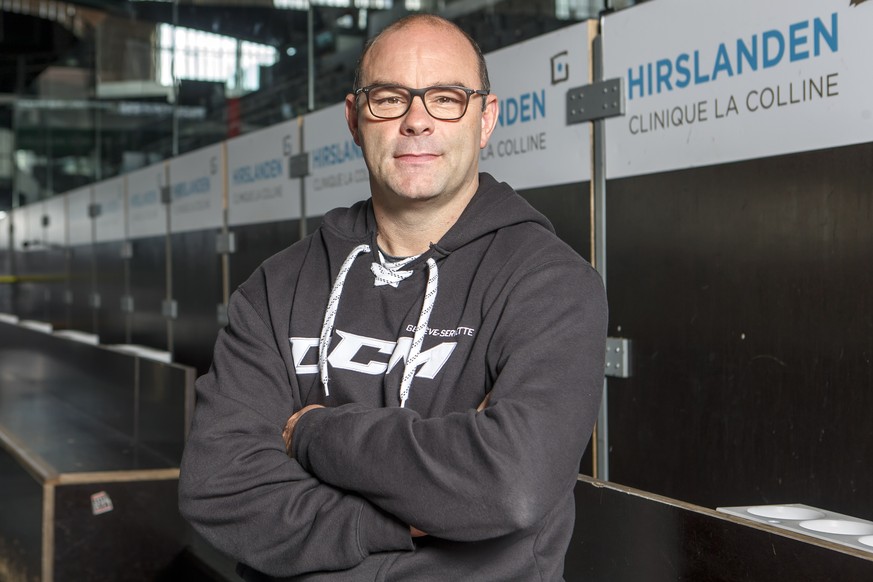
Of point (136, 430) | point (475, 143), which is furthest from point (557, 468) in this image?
point (136, 430)

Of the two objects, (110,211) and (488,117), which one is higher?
(110,211)

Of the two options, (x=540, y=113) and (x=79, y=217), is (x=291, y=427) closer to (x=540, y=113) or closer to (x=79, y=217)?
(x=540, y=113)

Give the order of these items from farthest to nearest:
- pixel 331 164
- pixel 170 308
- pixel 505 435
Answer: pixel 170 308
pixel 331 164
pixel 505 435

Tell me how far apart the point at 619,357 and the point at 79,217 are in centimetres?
642

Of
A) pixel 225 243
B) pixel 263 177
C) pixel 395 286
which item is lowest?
pixel 395 286

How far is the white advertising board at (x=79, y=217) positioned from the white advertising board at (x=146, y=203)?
1182mm

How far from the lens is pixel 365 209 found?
146 cm

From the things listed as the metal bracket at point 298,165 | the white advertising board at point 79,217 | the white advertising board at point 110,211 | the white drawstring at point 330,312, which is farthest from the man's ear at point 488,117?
the white advertising board at point 79,217

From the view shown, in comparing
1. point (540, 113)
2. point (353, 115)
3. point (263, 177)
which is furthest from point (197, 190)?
point (353, 115)

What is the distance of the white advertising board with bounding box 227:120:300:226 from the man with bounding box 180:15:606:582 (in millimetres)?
2552

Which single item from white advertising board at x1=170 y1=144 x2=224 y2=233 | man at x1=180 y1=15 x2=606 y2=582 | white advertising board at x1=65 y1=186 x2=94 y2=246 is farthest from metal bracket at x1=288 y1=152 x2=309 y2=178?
white advertising board at x1=65 y1=186 x2=94 y2=246

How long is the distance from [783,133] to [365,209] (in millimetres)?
856

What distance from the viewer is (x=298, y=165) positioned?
3.85 metres

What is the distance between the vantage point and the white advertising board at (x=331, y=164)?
3350 millimetres
